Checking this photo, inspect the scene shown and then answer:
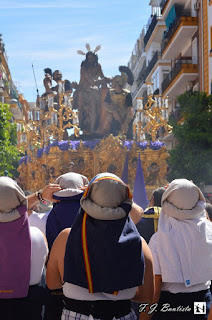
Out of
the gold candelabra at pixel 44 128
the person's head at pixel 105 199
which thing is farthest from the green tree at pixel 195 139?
the person's head at pixel 105 199

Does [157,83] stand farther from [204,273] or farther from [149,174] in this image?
[204,273]

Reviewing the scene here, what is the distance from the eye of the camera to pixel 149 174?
22906mm

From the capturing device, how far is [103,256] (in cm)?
379

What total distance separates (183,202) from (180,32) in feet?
95.4

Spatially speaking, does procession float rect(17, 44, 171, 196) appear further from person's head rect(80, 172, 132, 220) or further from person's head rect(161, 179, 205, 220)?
person's head rect(80, 172, 132, 220)

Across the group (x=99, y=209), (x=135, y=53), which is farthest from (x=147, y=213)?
(x=135, y=53)

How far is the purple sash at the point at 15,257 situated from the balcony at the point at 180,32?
28.5 m

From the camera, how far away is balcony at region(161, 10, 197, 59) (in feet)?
104

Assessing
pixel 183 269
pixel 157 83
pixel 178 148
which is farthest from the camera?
pixel 157 83

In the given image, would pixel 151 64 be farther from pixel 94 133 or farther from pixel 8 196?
pixel 8 196

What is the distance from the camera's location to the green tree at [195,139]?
24922 millimetres

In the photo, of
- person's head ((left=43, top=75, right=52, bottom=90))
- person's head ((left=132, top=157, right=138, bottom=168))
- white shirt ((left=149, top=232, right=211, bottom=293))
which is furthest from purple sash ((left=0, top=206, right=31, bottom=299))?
person's head ((left=43, top=75, right=52, bottom=90))

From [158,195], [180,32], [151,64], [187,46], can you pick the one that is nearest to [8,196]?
[158,195]

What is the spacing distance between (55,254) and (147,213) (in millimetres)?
1562
